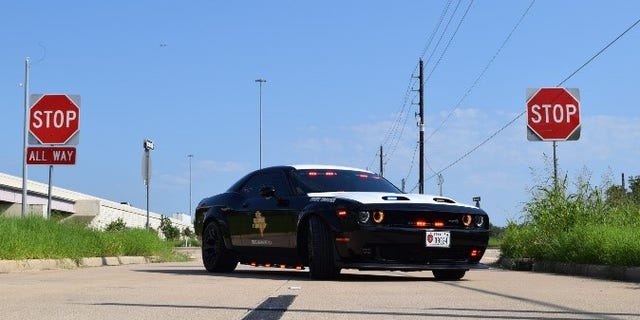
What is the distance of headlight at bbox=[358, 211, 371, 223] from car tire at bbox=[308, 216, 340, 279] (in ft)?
1.43

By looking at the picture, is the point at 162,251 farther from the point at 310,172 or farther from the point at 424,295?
the point at 424,295

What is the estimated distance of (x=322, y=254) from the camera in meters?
9.24

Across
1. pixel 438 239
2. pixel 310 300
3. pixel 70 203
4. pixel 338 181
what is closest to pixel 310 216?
pixel 338 181

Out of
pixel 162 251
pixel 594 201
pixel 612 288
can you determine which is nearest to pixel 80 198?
pixel 162 251

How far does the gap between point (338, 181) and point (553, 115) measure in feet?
33.6

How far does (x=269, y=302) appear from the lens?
6188 millimetres

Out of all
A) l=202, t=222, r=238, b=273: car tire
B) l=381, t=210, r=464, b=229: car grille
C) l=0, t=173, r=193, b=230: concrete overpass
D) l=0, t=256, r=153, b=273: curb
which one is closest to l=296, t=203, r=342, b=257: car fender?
l=381, t=210, r=464, b=229: car grille

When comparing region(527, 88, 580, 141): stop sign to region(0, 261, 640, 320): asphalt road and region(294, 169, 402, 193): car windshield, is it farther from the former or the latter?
region(0, 261, 640, 320): asphalt road

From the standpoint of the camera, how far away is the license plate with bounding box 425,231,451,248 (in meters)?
9.23

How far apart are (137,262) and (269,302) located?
1179 centimetres

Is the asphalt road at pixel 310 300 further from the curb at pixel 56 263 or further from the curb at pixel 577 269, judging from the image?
the curb at pixel 56 263

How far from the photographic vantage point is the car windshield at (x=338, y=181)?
10.3 metres

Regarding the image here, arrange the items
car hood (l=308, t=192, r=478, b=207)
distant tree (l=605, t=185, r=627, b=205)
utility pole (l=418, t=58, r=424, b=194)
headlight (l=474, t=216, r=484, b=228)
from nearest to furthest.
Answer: car hood (l=308, t=192, r=478, b=207), headlight (l=474, t=216, r=484, b=228), distant tree (l=605, t=185, r=627, b=205), utility pole (l=418, t=58, r=424, b=194)

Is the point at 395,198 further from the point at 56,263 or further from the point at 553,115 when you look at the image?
the point at 553,115
